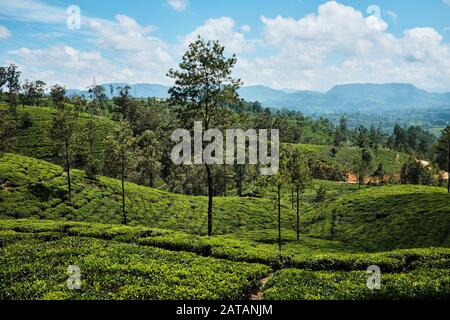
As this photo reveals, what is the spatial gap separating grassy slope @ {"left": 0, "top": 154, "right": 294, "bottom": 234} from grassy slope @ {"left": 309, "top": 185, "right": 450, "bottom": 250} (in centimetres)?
1410

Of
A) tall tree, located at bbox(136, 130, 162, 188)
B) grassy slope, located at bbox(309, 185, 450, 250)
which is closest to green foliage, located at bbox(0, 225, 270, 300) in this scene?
grassy slope, located at bbox(309, 185, 450, 250)

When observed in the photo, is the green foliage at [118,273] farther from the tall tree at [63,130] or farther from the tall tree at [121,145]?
the tall tree at [63,130]

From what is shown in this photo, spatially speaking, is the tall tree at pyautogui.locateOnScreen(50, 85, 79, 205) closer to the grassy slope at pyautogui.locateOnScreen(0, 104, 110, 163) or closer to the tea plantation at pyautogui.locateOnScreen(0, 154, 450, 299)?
the tea plantation at pyautogui.locateOnScreen(0, 154, 450, 299)

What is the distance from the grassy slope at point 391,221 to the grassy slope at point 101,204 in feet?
46.3

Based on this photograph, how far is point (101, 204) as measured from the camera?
7050 cm

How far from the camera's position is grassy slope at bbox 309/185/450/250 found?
59.6m

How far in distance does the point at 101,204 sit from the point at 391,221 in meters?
59.1

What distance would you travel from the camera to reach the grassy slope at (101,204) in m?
62.8

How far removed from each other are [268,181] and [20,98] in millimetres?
194823

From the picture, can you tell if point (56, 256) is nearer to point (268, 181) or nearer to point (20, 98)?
point (268, 181)

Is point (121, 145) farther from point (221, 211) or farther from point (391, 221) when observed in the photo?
point (391, 221)

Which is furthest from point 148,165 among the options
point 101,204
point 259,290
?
point 259,290
